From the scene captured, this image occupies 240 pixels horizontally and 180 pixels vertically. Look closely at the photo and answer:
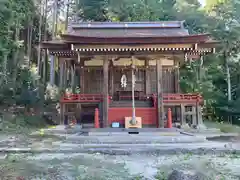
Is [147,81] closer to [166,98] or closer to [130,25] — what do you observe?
[166,98]

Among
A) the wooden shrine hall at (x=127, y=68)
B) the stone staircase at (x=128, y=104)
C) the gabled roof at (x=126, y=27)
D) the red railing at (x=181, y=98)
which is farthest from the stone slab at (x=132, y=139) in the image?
the gabled roof at (x=126, y=27)

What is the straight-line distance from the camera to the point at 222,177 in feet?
15.7

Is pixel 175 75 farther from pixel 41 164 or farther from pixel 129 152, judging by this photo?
pixel 41 164

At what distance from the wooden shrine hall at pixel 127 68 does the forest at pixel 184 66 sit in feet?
10.9

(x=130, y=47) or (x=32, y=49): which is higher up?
(x=32, y=49)

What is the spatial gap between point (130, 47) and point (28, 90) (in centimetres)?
891

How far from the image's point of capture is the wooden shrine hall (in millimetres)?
10383

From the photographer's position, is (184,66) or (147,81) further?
(184,66)

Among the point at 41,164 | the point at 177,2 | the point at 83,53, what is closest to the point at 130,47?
the point at 83,53

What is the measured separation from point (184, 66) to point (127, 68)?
6.56 meters

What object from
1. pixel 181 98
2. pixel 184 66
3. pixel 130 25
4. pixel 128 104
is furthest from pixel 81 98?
pixel 184 66

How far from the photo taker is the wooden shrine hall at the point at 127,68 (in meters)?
10.4

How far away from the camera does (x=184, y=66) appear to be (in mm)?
18406

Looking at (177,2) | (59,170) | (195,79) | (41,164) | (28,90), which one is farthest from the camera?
(177,2)
